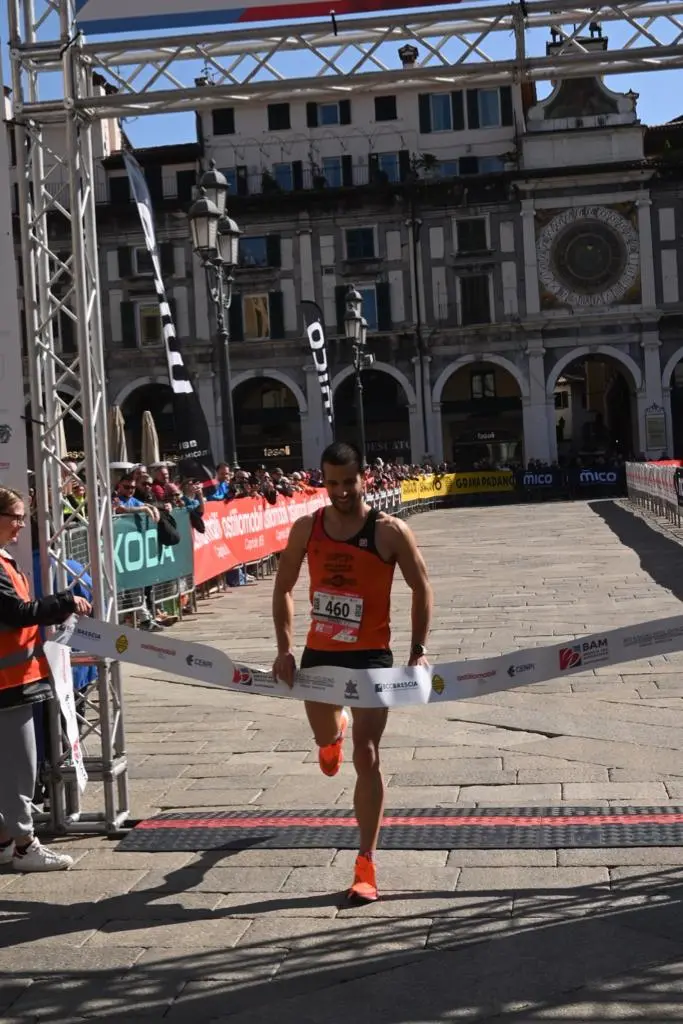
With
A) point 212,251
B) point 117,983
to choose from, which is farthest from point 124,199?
point 117,983

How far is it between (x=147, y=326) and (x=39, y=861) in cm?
4935

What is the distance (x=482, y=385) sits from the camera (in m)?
57.0

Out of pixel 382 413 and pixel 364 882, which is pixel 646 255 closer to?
pixel 382 413

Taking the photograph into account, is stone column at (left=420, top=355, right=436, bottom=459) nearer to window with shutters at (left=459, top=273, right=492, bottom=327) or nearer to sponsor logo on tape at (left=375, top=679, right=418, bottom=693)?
window with shutters at (left=459, top=273, right=492, bottom=327)

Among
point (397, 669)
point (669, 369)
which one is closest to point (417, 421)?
point (669, 369)

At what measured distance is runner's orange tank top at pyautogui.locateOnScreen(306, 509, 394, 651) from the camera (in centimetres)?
575

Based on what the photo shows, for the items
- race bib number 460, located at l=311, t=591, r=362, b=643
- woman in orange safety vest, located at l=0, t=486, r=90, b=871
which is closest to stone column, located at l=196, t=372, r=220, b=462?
woman in orange safety vest, located at l=0, t=486, r=90, b=871

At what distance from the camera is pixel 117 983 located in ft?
15.5

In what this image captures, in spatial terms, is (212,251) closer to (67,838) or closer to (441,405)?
(67,838)

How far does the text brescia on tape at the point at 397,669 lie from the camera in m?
5.76

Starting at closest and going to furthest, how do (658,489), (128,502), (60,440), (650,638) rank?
(650,638) < (60,440) < (128,502) < (658,489)

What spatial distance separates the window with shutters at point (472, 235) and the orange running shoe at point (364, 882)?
160ft

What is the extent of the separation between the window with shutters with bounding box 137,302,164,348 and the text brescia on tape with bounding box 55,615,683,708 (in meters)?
48.3

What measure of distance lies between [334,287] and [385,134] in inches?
262
